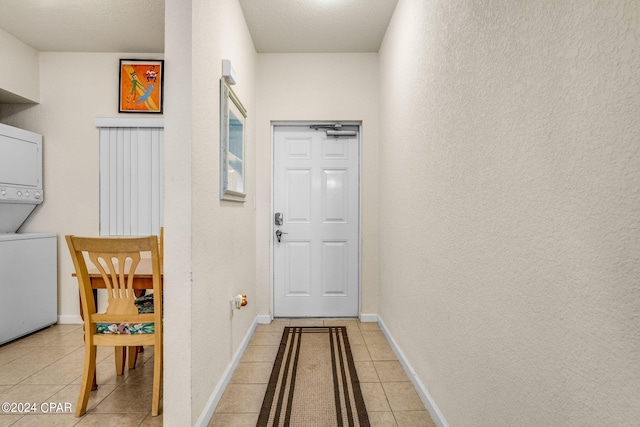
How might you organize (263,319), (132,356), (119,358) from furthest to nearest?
(263,319)
(132,356)
(119,358)

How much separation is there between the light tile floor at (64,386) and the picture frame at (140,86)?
7.55ft

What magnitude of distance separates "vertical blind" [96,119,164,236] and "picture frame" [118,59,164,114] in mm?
224

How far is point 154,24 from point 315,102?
1.59 metres

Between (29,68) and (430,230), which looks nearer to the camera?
(430,230)

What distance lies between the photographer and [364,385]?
2.17m

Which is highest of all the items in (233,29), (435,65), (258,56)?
(258,56)

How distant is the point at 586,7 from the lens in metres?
0.75

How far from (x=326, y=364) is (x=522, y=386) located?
5.55ft

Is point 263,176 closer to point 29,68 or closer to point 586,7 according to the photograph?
point 29,68

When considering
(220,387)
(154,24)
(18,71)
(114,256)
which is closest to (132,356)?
(220,387)

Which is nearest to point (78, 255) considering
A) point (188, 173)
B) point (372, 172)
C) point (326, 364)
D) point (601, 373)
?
point (188, 173)

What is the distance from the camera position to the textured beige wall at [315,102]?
3.46 metres
